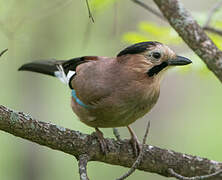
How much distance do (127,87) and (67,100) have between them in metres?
6.49

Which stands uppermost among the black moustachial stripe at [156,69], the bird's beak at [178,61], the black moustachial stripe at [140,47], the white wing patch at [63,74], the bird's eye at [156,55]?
the black moustachial stripe at [140,47]

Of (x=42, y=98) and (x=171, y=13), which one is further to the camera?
(x=42, y=98)

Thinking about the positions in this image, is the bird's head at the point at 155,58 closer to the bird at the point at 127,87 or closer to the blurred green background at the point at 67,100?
the bird at the point at 127,87

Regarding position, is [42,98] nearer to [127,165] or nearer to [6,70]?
[6,70]

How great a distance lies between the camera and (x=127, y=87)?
14.7 feet

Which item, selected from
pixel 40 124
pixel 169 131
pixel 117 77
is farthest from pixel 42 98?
pixel 40 124

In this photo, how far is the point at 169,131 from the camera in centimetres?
1110

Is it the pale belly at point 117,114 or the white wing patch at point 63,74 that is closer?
the pale belly at point 117,114

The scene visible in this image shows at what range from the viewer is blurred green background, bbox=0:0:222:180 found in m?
9.14

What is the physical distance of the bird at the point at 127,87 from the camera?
4.41m

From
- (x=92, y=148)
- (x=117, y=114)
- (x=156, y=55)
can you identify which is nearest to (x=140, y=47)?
(x=156, y=55)

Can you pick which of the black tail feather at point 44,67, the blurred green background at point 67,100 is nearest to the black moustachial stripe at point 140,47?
the black tail feather at point 44,67

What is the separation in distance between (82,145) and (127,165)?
0.61m

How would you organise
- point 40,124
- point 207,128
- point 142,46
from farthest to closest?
point 207,128 → point 142,46 → point 40,124
